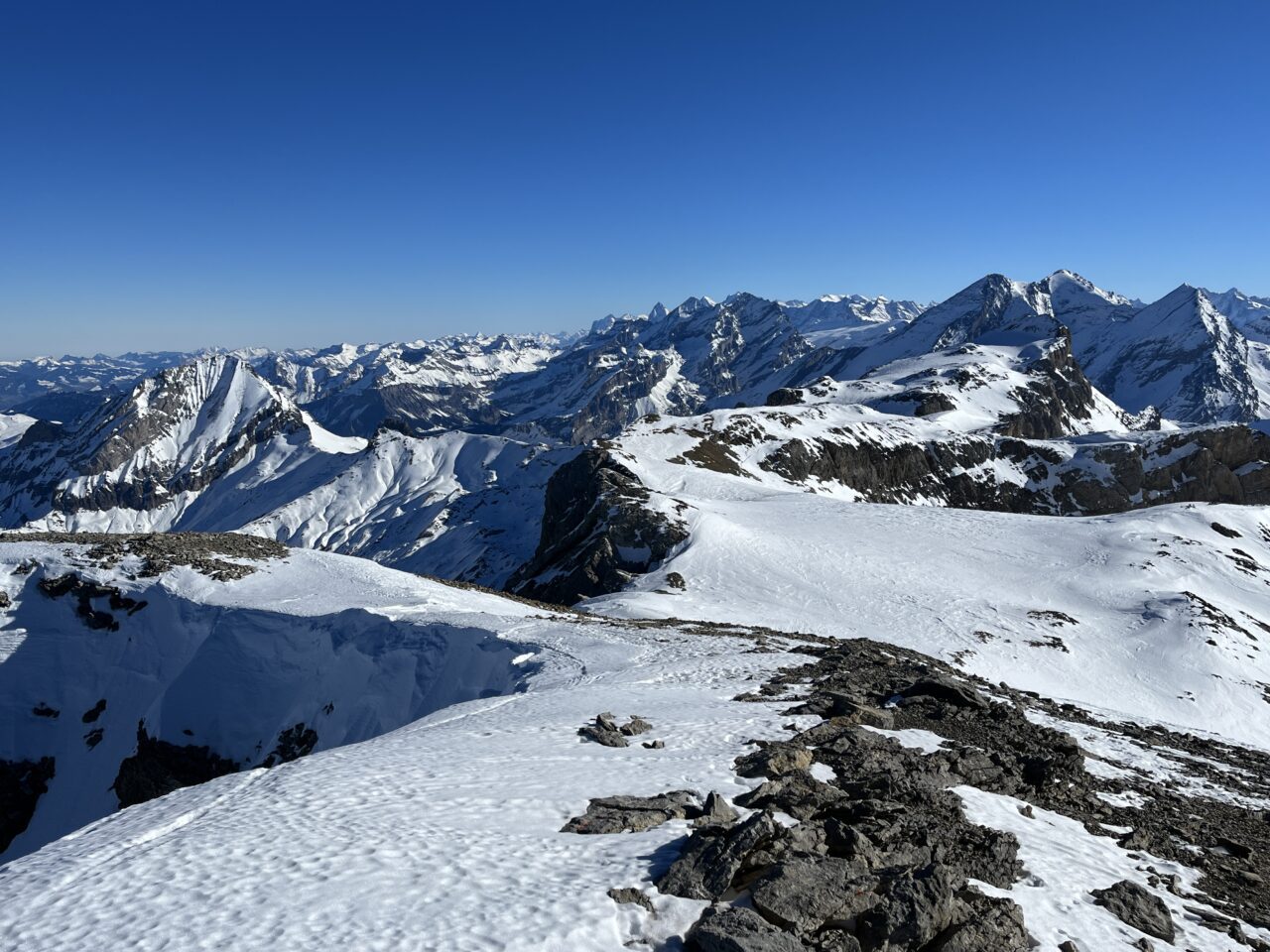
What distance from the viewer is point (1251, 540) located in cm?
7469

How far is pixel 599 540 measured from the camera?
214ft

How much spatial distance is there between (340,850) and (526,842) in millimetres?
3127

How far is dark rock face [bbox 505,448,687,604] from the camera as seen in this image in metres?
62.3

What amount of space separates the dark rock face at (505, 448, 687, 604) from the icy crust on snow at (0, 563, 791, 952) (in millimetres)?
34935

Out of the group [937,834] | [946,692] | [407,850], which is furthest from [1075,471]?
[407,850]

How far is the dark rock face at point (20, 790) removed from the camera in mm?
33562

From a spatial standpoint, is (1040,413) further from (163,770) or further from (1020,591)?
(163,770)

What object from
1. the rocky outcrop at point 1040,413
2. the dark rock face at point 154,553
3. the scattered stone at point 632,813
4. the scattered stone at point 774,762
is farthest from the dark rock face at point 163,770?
the rocky outcrop at point 1040,413

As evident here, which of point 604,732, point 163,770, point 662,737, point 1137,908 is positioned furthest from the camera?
point 163,770

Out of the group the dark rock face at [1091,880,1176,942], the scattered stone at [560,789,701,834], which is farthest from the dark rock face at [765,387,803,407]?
the dark rock face at [1091,880,1176,942]

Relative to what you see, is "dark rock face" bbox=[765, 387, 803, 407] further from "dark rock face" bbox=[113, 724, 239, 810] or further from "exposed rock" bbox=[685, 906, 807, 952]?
"exposed rock" bbox=[685, 906, 807, 952]

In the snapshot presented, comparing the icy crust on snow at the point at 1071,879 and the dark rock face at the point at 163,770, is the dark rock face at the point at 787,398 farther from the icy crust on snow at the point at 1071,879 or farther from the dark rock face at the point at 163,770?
the icy crust on snow at the point at 1071,879

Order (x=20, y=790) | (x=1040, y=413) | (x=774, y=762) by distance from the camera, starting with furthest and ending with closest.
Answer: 1. (x=1040, y=413)
2. (x=20, y=790)
3. (x=774, y=762)

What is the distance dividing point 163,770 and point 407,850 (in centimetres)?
2712
